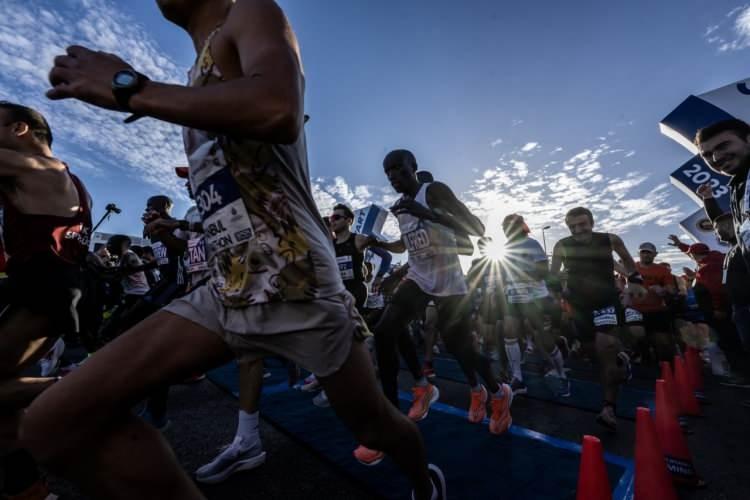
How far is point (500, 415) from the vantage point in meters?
3.09

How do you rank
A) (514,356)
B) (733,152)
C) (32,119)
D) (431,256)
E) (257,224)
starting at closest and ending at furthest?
(257,224) < (32,119) < (733,152) < (431,256) < (514,356)

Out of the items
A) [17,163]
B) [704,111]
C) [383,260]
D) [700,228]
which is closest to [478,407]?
[17,163]

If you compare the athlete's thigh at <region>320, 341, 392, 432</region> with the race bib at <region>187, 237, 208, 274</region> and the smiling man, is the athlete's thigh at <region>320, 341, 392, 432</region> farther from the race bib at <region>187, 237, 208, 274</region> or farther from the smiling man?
the race bib at <region>187, 237, 208, 274</region>

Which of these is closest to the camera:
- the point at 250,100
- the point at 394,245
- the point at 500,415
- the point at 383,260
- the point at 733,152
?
the point at 250,100

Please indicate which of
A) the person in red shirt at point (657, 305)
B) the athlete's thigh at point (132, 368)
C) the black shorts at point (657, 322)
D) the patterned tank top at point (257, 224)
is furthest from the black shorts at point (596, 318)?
the black shorts at point (657, 322)

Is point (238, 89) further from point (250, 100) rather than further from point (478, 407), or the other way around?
point (478, 407)

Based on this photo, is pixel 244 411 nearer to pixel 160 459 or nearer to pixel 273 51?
pixel 160 459

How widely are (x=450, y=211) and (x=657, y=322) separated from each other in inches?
247

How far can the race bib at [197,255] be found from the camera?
3.44m

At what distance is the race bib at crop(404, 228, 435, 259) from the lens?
352cm

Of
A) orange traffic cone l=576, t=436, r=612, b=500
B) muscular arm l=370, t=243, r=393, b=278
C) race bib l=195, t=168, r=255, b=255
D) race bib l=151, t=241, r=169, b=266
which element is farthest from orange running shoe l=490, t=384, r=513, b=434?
muscular arm l=370, t=243, r=393, b=278

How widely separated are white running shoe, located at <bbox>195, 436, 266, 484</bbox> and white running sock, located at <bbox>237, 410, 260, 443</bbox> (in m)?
0.02

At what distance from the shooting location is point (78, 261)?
2.23 metres

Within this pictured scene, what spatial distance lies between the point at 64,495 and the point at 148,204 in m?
3.19
